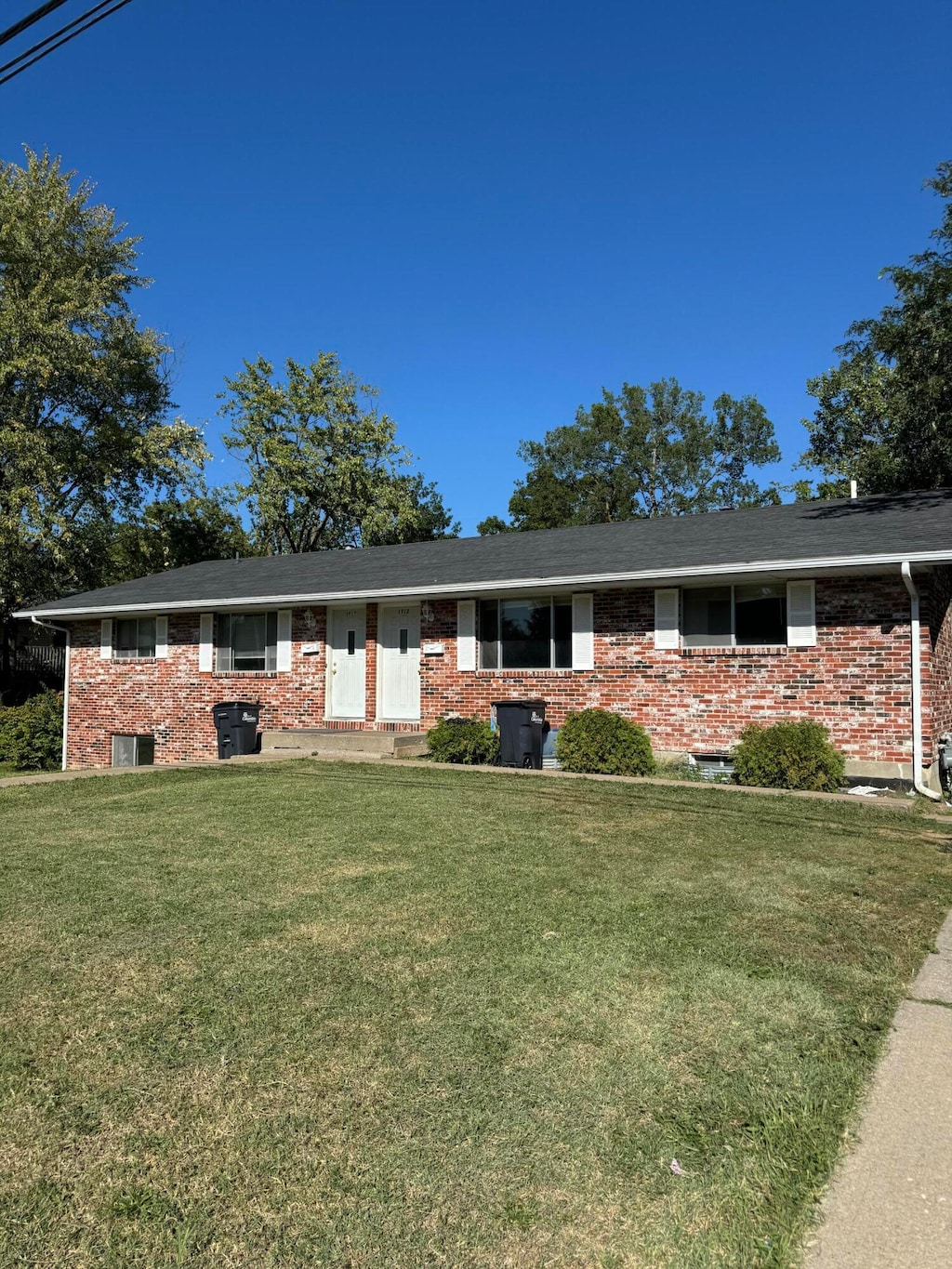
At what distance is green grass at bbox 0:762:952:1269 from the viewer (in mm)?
2221

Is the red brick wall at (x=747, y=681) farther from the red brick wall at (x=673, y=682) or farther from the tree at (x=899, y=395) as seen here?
the tree at (x=899, y=395)

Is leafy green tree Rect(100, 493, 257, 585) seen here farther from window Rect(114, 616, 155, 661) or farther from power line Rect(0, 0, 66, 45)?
power line Rect(0, 0, 66, 45)

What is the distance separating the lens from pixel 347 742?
1390 centimetres

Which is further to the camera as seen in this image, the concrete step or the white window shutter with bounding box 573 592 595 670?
the concrete step

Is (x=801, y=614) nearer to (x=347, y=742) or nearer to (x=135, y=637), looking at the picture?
(x=347, y=742)

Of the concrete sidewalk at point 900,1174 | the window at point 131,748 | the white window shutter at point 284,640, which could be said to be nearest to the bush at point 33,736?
the window at point 131,748

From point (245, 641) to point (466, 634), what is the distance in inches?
190

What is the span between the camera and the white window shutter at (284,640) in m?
15.7

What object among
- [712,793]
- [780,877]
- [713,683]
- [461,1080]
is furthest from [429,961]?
[713,683]

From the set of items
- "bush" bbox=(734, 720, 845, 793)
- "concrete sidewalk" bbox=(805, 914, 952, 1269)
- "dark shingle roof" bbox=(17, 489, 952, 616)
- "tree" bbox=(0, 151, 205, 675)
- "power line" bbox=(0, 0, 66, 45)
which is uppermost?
"tree" bbox=(0, 151, 205, 675)

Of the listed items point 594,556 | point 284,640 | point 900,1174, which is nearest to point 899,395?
point 594,556

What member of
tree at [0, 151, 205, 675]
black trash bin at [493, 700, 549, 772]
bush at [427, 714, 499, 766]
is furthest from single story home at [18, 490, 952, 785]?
tree at [0, 151, 205, 675]

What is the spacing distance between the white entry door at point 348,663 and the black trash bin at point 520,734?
3.43m

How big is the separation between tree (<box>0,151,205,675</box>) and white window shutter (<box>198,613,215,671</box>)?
681 cm
